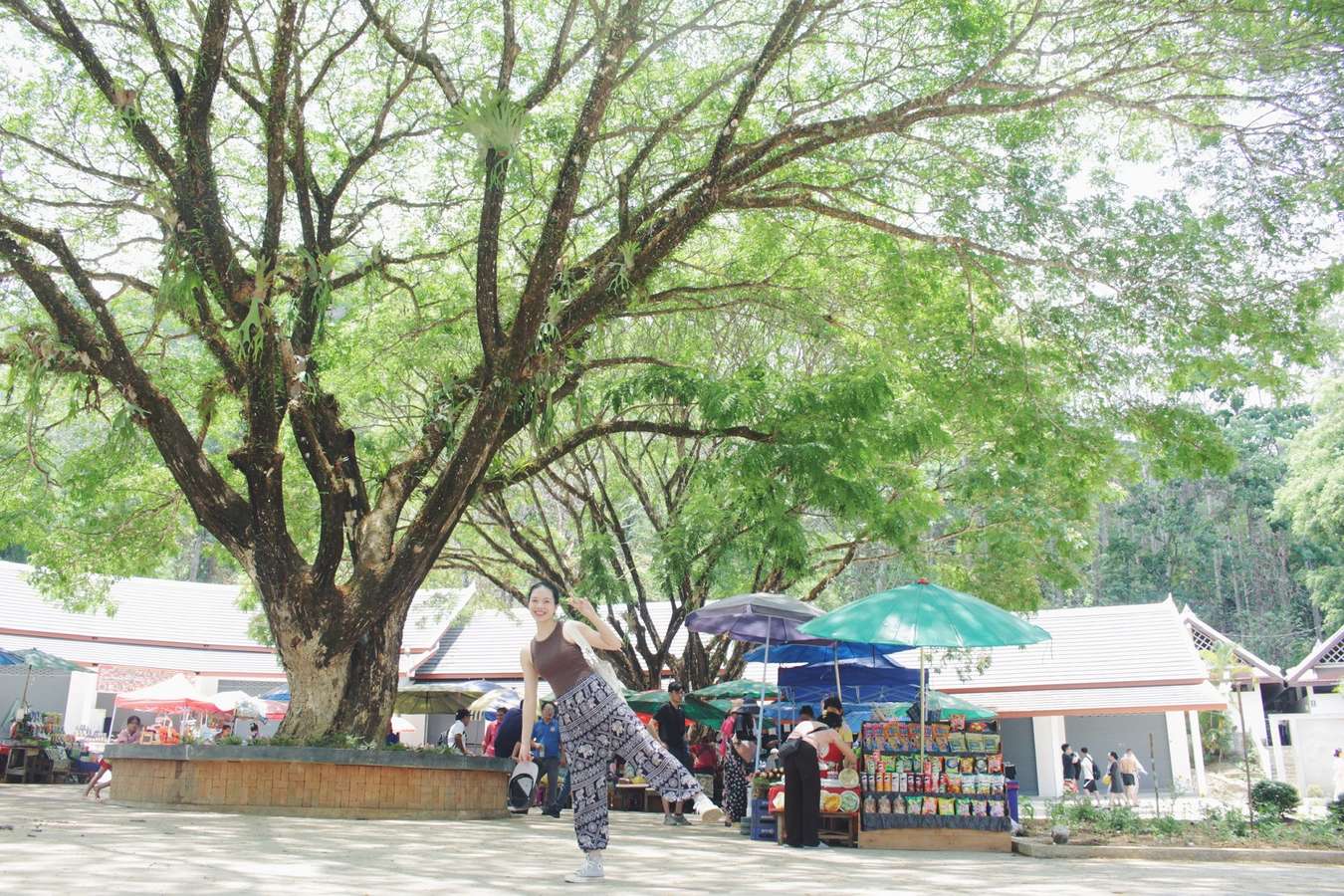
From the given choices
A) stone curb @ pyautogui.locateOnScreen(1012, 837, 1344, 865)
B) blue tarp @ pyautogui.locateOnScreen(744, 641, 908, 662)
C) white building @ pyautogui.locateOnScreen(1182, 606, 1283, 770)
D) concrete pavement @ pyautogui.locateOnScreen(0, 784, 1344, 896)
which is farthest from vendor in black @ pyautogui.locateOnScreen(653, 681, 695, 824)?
white building @ pyautogui.locateOnScreen(1182, 606, 1283, 770)

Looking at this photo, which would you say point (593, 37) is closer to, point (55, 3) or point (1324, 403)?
point (55, 3)

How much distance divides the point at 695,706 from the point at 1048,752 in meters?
16.0

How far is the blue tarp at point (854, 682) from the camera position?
48.7 ft

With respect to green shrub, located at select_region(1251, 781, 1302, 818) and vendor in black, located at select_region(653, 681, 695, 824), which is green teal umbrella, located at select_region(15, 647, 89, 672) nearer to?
vendor in black, located at select_region(653, 681, 695, 824)

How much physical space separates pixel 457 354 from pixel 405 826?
701cm

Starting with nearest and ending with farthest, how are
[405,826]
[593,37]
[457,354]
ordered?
[405,826] < [593,37] < [457,354]

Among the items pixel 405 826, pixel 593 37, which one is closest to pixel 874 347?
pixel 593 37

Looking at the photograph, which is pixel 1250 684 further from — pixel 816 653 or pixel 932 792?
pixel 932 792

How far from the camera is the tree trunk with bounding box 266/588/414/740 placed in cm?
1058

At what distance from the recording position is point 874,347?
43.1 feet

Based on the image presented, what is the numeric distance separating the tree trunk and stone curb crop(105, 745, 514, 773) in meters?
0.64

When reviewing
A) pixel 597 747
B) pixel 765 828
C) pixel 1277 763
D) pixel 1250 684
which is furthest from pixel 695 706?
pixel 1250 684

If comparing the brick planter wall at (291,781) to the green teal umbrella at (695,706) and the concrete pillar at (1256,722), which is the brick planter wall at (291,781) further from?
the concrete pillar at (1256,722)

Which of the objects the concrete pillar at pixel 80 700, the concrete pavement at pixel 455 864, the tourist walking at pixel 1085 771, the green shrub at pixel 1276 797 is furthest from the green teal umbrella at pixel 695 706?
the concrete pillar at pixel 80 700
